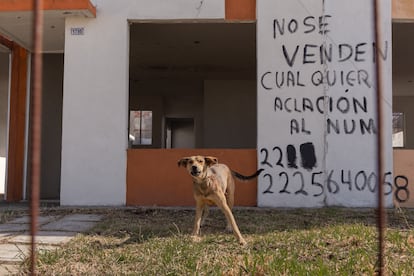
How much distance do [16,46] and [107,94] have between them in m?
3.34

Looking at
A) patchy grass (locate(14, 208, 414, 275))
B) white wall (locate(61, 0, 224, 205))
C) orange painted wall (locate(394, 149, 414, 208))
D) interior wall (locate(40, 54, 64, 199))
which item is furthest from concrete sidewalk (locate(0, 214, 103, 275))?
orange painted wall (locate(394, 149, 414, 208))

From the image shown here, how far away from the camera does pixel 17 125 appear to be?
9602mm

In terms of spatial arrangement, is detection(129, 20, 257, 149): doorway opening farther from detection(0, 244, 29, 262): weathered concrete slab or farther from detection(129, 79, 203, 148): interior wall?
detection(0, 244, 29, 262): weathered concrete slab

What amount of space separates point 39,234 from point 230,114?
32.0ft

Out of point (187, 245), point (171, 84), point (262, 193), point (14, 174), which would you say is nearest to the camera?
point (187, 245)

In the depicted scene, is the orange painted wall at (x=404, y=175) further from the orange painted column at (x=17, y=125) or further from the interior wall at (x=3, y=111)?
the interior wall at (x=3, y=111)

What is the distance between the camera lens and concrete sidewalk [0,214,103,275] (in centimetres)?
420

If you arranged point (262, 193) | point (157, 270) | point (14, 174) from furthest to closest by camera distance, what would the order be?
point (14, 174) → point (262, 193) → point (157, 270)

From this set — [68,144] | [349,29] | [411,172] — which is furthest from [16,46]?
[411,172]

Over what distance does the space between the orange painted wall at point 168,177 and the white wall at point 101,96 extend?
22 cm

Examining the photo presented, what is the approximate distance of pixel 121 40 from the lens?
25.9 ft

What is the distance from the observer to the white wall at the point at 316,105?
25.0 ft

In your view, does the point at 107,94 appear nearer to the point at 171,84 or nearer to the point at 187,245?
the point at 187,245

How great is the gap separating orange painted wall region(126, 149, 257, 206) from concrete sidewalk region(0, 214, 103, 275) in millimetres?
1215
